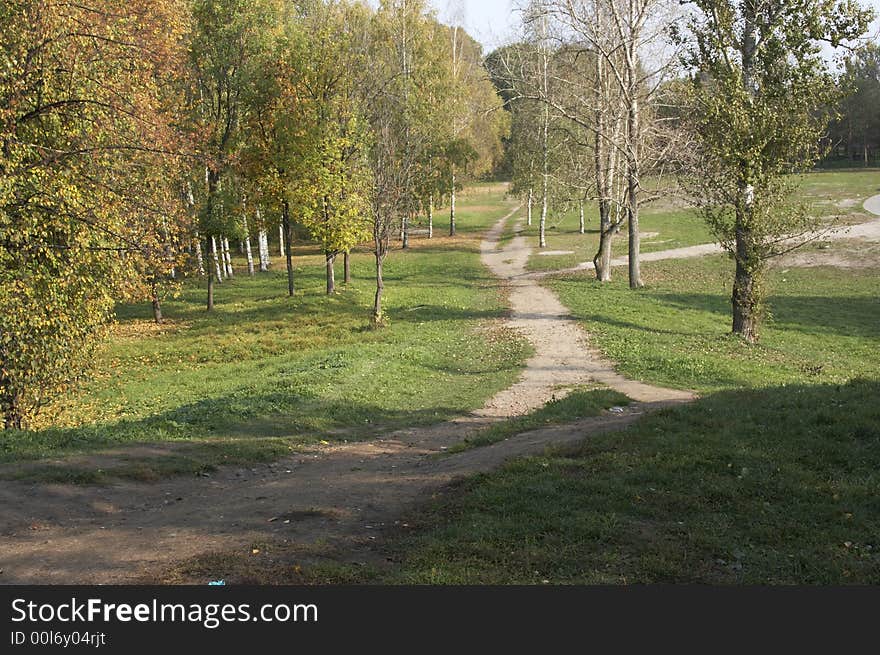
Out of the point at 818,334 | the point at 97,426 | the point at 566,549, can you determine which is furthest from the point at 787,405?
the point at 818,334

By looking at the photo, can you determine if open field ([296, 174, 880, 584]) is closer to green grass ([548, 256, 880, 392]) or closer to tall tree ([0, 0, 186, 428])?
green grass ([548, 256, 880, 392])

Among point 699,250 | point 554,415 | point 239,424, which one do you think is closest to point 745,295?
point 554,415

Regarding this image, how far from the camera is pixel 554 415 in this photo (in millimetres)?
13469

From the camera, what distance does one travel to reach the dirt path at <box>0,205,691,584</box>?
22.7 feet

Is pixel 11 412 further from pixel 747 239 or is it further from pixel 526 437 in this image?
pixel 747 239

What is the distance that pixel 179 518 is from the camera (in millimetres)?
8352

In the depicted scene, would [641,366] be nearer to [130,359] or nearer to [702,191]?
[702,191]

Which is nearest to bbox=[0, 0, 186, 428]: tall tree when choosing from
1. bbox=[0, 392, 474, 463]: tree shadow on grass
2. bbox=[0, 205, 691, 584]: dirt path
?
bbox=[0, 392, 474, 463]: tree shadow on grass

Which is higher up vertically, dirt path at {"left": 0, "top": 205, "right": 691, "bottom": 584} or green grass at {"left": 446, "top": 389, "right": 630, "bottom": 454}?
dirt path at {"left": 0, "top": 205, "right": 691, "bottom": 584}

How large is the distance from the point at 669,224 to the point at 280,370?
48265 millimetres

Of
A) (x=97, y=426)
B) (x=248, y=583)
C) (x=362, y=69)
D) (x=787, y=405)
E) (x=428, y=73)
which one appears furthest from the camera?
(x=428, y=73)

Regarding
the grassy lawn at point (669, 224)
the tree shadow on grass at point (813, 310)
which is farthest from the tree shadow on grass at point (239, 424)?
the grassy lawn at point (669, 224)

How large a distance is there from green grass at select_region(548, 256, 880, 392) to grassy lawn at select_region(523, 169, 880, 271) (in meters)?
4.97

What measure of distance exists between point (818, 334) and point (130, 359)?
22.3 m
